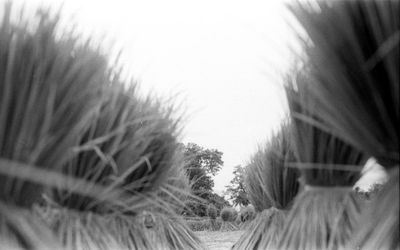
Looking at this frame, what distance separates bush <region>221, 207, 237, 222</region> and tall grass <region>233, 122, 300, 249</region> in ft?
4.77

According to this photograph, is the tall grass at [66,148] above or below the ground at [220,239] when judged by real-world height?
above

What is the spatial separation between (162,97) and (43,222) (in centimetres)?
66

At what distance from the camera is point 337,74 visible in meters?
0.88

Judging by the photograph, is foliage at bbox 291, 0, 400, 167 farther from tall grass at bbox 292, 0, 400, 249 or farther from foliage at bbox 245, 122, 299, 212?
foliage at bbox 245, 122, 299, 212

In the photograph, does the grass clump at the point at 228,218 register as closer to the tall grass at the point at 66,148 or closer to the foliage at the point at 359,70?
the tall grass at the point at 66,148

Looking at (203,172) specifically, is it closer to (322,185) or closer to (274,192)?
(274,192)

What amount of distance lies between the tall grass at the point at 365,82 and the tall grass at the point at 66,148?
38cm

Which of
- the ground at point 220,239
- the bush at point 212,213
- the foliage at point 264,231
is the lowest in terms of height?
the ground at point 220,239

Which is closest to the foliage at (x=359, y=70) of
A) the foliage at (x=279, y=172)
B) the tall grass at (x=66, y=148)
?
the tall grass at (x=66, y=148)

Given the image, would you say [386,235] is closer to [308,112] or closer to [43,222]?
[308,112]

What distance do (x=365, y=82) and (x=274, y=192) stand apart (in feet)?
2.60

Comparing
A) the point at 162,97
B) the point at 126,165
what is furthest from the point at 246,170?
the point at 126,165

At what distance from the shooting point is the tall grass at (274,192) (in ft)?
4.90

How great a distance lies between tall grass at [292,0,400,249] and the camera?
799mm
